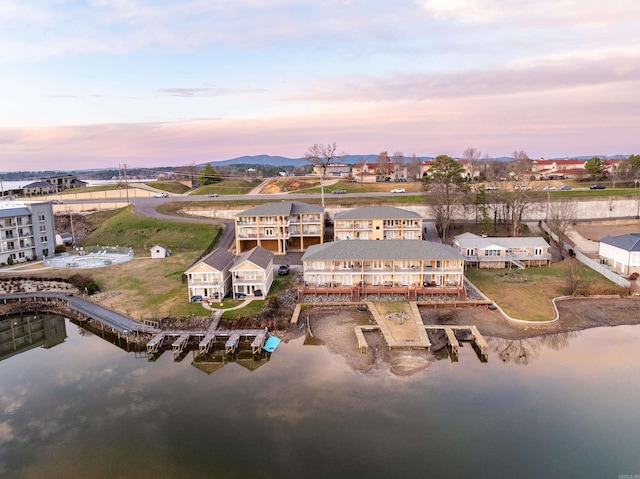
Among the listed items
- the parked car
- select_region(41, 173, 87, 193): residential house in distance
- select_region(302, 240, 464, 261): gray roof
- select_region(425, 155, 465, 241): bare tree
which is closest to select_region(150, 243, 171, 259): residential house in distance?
the parked car

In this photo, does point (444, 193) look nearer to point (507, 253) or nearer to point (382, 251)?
point (507, 253)

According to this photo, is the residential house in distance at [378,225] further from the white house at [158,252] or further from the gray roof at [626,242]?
the white house at [158,252]

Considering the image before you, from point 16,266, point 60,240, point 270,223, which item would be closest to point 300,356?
point 270,223

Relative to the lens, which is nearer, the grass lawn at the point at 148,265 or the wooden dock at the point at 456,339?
the wooden dock at the point at 456,339

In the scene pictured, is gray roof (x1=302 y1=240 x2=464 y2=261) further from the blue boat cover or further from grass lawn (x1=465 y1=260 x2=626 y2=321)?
the blue boat cover

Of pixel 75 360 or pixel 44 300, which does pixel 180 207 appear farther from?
pixel 75 360

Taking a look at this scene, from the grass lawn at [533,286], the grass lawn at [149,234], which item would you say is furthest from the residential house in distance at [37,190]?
the grass lawn at [533,286]
